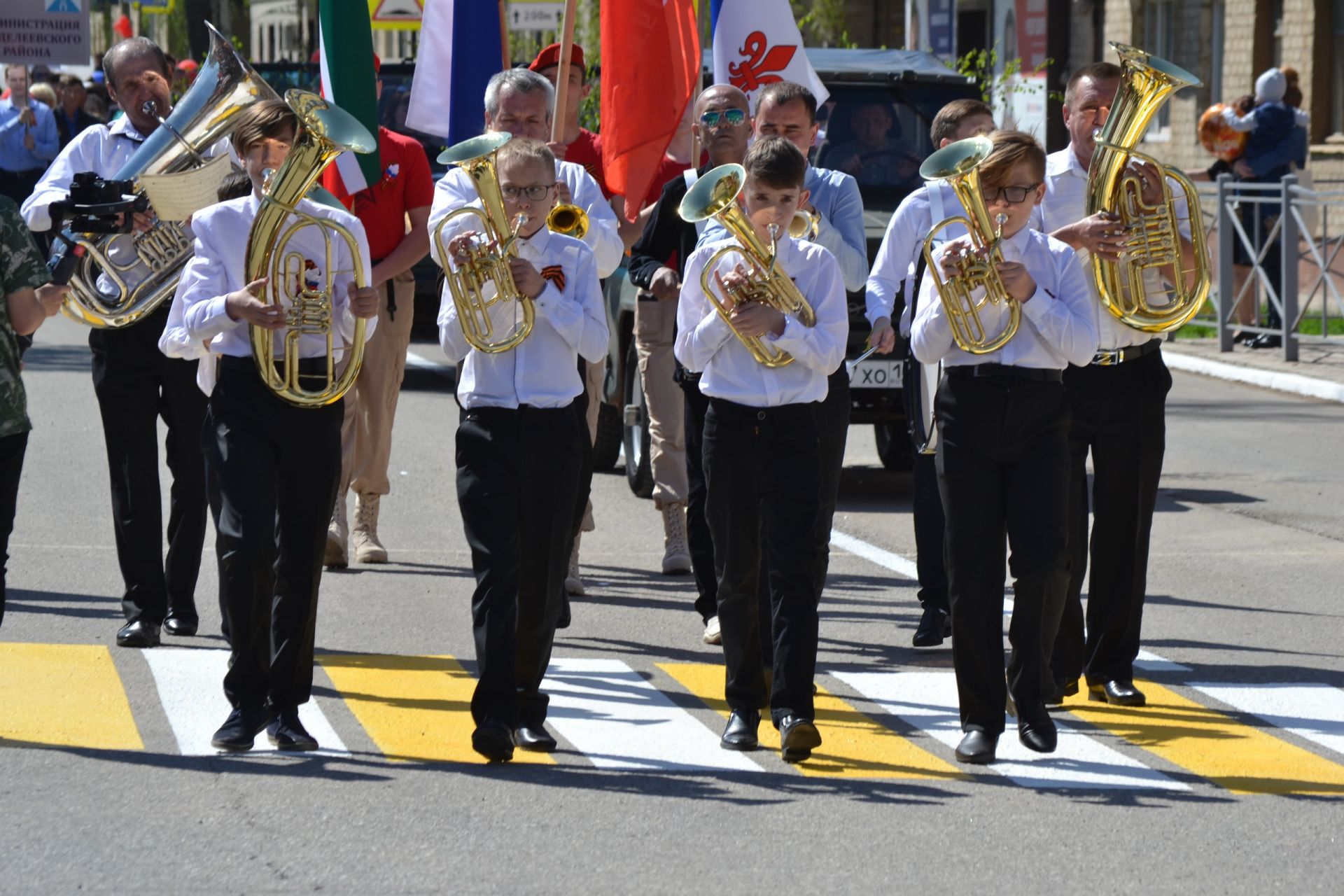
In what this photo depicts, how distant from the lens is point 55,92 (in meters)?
21.7

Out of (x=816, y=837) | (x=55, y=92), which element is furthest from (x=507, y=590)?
(x=55, y=92)

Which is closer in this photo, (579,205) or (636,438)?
(579,205)

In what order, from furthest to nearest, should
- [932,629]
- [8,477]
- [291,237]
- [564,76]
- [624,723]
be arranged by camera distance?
[564,76], [932,629], [624,723], [8,477], [291,237]

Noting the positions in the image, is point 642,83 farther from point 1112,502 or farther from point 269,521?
point 269,521

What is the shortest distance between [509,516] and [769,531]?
29.4 inches

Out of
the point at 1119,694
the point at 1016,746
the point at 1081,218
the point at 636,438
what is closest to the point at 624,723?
the point at 1016,746

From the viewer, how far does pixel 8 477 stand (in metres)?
6.69

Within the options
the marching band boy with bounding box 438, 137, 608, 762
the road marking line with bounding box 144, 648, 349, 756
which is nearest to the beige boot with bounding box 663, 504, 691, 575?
the road marking line with bounding box 144, 648, 349, 756

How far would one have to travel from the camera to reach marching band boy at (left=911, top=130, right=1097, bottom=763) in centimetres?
630

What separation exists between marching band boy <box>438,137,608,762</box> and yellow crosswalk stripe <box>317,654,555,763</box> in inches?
9.8

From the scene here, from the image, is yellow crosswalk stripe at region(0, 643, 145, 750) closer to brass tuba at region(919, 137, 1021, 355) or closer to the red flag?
brass tuba at region(919, 137, 1021, 355)

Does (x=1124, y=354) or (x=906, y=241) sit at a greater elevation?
(x=906, y=241)

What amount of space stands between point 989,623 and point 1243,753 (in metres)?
0.87

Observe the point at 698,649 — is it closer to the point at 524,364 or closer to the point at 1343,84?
the point at 524,364
